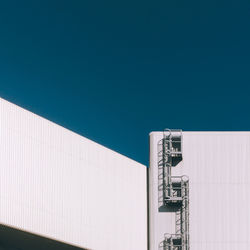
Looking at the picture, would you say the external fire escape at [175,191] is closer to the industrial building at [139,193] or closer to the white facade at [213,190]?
the industrial building at [139,193]

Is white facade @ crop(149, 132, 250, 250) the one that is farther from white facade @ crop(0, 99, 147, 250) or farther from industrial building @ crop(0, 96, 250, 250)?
white facade @ crop(0, 99, 147, 250)

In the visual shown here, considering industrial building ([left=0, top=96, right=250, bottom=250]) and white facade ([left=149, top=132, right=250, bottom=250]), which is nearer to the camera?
industrial building ([left=0, top=96, right=250, bottom=250])

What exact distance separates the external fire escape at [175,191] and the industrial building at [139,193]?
0.18 ft

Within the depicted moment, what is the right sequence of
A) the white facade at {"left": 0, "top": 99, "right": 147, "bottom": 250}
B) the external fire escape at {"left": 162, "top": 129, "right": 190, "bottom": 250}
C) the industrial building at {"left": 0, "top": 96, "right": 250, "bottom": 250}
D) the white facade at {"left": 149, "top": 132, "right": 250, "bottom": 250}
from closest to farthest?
the white facade at {"left": 0, "top": 99, "right": 147, "bottom": 250}
the industrial building at {"left": 0, "top": 96, "right": 250, "bottom": 250}
the external fire escape at {"left": 162, "top": 129, "right": 190, "bottom": 250}
the white facade at {"left": 149, "top": 132, "right": 250, "bottom": 250}

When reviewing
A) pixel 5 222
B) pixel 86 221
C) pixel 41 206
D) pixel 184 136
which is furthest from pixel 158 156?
pixel 5 222

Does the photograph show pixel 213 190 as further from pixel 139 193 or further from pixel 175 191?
pixel 139 193

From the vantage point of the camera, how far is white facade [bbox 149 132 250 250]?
128 feet

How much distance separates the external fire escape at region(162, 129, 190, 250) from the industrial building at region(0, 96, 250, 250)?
2.1 inches

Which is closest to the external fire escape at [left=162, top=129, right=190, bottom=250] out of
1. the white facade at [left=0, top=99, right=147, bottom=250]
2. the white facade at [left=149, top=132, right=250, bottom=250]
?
the white facade at [left=149, top=132, right=250, bottom=250]

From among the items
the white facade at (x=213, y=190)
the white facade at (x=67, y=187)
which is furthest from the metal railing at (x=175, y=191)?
the white facade at (x=67, y=187)

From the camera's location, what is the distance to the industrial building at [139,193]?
34188mm

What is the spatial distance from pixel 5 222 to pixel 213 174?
44.2ft

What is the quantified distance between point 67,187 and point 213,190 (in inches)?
345

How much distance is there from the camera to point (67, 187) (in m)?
35.3
